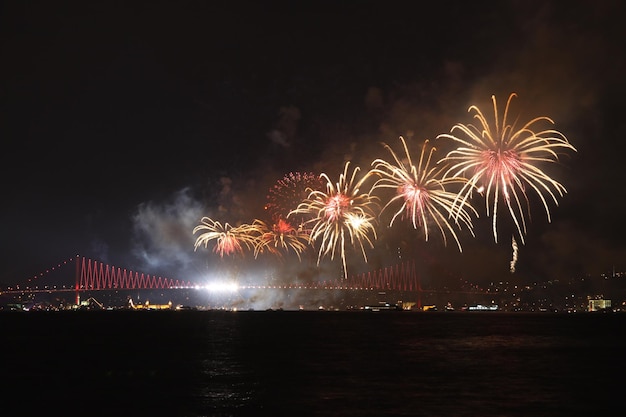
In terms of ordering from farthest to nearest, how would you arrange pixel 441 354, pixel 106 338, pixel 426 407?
pixel 106 338 → pixel 441 354 → pixel 426 407

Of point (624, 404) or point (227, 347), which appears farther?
point (227, 347)

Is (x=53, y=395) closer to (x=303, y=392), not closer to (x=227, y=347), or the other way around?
(x=303, y=392)

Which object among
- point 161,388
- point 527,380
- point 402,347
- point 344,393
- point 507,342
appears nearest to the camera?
point 344,393

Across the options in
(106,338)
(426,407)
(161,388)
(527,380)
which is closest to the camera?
(426,407)

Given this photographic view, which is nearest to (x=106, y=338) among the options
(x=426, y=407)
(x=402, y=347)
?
(x=402, y=347)

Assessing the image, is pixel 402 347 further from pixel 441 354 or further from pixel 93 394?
pixel 93 394

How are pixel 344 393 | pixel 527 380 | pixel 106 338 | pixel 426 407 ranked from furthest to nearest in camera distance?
1. pixel 106 338
2. pixel 527 380
3. pixel 344 393
4. pixel 426 407

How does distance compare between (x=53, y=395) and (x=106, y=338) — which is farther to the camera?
(x=106, y=338)

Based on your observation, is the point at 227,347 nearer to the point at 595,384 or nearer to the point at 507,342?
the point at 507,342

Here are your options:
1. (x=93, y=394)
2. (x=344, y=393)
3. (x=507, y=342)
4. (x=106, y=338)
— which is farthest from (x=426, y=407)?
(x=106, y=338)
